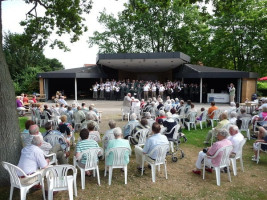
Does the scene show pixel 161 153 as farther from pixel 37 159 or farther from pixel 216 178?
pixel 37 159

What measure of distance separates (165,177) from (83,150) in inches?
70.8

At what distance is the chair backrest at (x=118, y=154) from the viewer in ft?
14.3

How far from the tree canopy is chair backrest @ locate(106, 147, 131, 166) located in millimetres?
11987

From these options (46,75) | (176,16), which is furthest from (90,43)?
(46,75)

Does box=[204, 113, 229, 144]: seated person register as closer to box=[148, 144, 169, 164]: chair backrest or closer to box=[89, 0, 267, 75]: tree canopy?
box=[148, 144, 169, 164]: chair backrest

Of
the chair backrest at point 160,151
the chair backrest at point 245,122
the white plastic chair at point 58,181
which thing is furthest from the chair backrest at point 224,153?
the chair backrest at point 245,122

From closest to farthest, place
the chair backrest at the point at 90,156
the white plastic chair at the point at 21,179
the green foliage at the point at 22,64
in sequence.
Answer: the white plastic chair at the point at 21,179
the chair backrest at the point at 90,156
the green foliage at the point at 22,64

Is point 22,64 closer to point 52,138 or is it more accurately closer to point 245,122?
point 52,138

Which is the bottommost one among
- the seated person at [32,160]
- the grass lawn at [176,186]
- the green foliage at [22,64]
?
the grass lawn at [176,186]

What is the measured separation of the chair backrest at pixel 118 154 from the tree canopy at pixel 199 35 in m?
12.0

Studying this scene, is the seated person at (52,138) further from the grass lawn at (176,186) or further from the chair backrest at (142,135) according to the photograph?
the chair backrest at (142,135)

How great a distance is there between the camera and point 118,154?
14.5ft

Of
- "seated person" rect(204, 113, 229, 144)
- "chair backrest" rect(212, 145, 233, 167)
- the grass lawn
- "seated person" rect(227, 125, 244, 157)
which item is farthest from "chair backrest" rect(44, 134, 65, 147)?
"seated person" rect(204, 113, 229, 144)

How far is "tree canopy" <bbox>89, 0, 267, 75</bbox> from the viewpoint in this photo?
79.6 feet
